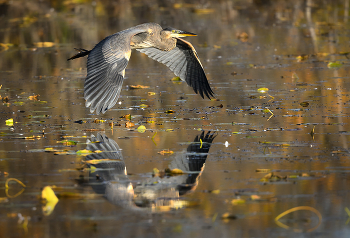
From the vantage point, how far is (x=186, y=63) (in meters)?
9.54

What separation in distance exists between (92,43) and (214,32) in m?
4.11

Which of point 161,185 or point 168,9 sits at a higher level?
point 168,9

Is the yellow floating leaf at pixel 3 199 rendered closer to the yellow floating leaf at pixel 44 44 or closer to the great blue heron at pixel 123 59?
the great blue heron at pixel 123 59

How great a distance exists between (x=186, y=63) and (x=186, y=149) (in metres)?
3.36

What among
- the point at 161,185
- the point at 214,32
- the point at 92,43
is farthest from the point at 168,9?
the point at 161,185

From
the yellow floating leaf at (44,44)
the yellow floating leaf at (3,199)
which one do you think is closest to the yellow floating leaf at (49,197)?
the yellow floating leaf at (3,199)

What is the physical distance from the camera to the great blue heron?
6.91 meters

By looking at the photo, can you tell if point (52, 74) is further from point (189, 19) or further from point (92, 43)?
point (189, 19)

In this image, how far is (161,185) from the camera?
519cm

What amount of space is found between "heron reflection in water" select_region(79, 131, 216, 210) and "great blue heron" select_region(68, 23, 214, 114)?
727 millimetres

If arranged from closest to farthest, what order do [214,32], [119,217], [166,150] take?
[119,217] → [166,150] → [214,32]

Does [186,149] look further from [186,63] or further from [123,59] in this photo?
[186,63]

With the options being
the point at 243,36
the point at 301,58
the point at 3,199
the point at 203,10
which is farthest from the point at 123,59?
the point at 203,10

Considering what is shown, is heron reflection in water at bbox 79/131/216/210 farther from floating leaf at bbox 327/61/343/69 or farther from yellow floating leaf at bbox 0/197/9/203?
floating leaf at bbox 327/61/343/69
